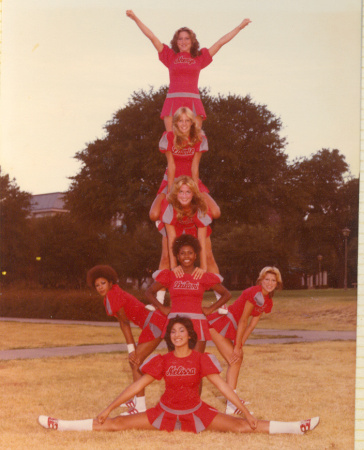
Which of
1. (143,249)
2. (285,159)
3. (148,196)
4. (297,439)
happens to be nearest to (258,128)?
(285,159)

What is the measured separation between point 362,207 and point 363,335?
4.39 ft

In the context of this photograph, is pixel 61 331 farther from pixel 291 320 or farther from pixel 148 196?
pixel 291 320

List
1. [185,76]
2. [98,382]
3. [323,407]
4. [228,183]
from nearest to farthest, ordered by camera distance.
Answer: [185,76], [323,407], [98,382], [228,183]

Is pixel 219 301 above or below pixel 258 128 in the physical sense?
below

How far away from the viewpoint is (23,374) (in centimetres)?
1048

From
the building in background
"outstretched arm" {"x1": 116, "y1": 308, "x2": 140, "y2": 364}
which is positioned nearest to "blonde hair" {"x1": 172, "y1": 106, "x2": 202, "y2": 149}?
"outstretched arm" {"x1": 116, "y1": 308, "x2": 140, "y2": 364}

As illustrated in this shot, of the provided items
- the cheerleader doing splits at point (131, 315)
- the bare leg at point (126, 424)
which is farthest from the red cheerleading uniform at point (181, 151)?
the bare leg at point (126, 424)

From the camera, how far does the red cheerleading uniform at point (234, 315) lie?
24.6ft

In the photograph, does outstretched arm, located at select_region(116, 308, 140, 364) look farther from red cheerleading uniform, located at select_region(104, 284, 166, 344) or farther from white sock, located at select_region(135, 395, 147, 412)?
white sock, located at select_region(135, 395, 147, 412)

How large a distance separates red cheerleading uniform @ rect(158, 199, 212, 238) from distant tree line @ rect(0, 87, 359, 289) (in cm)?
433

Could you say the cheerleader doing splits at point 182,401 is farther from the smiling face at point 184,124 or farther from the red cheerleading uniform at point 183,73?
the red cheerleading uniform at point 183,73

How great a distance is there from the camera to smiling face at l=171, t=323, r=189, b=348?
20.3ft

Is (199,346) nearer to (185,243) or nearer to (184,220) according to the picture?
(185,243)

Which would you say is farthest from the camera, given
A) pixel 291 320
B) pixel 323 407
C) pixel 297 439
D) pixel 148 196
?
pixel 291 320
